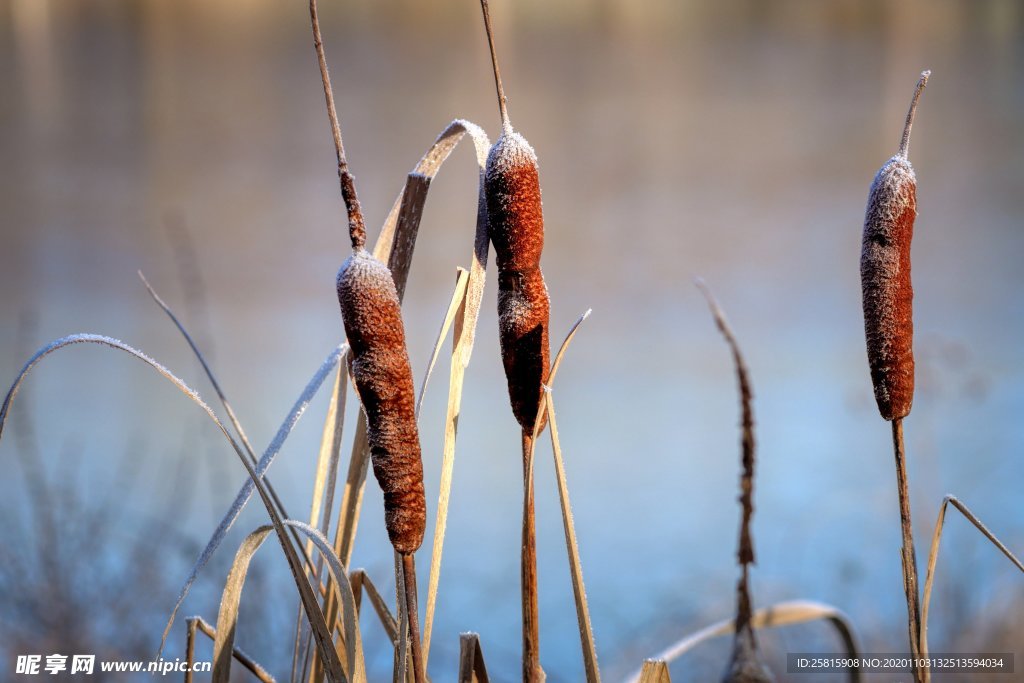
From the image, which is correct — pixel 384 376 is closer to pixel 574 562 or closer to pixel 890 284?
pixel 574 562

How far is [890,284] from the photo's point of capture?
43cm

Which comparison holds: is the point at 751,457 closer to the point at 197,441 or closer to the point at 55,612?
the point at 55,612

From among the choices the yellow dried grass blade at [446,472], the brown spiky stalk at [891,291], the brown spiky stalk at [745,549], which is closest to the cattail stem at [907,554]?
the brown spiky stalk at [891,291]

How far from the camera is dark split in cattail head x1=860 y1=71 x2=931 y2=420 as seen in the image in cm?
43

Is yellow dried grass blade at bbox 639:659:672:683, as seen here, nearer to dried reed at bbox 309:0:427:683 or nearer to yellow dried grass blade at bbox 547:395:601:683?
yellow dried grass blade at bbox 547:395:601:683

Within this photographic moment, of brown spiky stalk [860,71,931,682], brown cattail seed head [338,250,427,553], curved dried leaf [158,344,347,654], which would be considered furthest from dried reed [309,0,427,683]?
brown spiky stalk [860,71,931,682]

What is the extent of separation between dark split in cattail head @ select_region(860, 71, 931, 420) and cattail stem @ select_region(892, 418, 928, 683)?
18 millimetres

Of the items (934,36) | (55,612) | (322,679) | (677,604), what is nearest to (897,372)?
(322,679)

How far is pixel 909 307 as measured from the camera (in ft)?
1.43

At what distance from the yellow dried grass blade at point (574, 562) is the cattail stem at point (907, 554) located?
0.17 m

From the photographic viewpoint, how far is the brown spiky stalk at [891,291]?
432 mm

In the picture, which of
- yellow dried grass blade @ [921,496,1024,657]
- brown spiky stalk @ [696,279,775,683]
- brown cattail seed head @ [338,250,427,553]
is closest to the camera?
brown cattail seed head @ [338,250,427,553]

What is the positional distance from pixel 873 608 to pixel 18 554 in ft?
5.10

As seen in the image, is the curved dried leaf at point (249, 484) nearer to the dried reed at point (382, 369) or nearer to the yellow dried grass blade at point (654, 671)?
the dried reed at point (382, 369)
